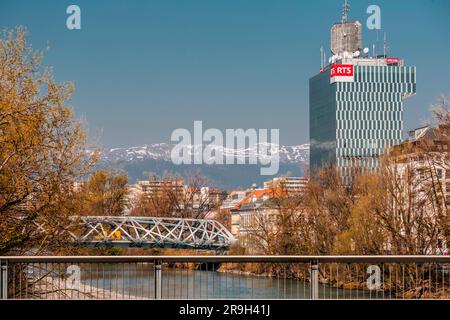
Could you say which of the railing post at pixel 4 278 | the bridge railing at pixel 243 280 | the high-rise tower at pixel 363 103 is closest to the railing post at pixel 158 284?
the bridge railing at pixel 243 280

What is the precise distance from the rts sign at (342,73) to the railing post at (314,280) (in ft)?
540

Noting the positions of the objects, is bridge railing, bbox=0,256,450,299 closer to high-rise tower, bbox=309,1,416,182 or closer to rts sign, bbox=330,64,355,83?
high-rise tower, bbox=309,1,416,182

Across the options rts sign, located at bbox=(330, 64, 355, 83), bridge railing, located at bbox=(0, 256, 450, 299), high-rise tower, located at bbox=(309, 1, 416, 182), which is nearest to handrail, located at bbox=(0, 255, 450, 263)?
bridge railing, located at bbox=(0, 256, 450, 299)

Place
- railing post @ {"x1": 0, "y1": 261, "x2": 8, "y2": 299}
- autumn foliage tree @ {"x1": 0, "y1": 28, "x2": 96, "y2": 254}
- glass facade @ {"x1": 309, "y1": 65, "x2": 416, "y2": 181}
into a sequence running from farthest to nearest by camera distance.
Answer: glass facade @ {"x1": 309, "y1": 65, "x2": 416, "y2": 181}
autumn foliage tree @ {"x1": 0, "y1": 28, "x2": 96, "y2": 254}
railing post @ {"x1": 0, "y1": 261, "x2": 8, "y2": 299}

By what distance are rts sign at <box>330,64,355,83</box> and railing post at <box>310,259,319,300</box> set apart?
164677mm

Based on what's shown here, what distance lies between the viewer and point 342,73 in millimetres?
180125

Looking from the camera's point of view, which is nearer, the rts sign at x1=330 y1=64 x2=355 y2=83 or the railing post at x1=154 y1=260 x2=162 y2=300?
the railing post at x1=154 y1=260 x2=162 y2=300

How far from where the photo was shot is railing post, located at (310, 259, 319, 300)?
16.0m

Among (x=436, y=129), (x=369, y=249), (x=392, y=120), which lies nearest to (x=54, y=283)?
(x=436, y=129)

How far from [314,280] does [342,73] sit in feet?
546

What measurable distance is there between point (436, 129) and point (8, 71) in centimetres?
2323

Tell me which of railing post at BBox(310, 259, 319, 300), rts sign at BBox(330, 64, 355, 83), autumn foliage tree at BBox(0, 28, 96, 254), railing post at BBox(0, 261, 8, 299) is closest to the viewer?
railing post at BBox(310, 259, 319, 300)

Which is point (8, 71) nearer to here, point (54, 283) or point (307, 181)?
point (54, 283)

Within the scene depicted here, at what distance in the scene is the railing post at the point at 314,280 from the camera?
16.0 meters
